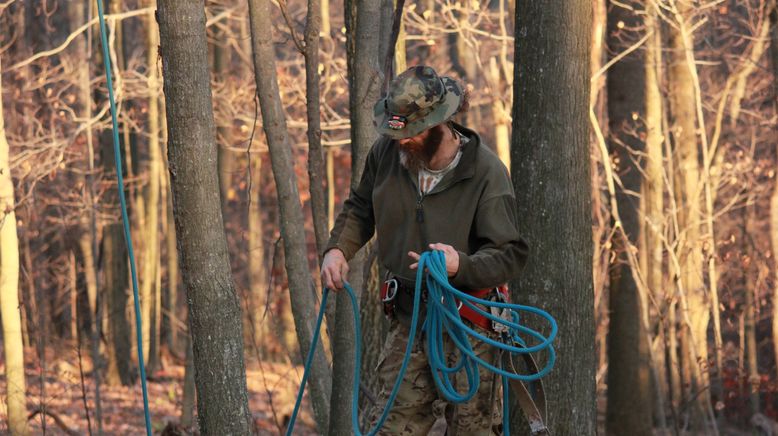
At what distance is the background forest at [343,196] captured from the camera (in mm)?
5184

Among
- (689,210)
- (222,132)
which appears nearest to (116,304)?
(222,132)

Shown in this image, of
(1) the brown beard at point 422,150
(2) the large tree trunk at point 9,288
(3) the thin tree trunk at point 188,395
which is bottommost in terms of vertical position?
(3) the thin tree trunk at point 188,395

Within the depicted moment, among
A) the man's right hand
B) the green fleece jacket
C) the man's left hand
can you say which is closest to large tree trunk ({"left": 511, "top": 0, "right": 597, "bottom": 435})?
the green fleece jacket

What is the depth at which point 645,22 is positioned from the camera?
1230 centimetres

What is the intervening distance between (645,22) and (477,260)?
918cm

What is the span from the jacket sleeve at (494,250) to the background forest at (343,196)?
1.15 metres

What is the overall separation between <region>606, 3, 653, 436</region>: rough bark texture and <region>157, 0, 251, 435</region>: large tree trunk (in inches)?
310

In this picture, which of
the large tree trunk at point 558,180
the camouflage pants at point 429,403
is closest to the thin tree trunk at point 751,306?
the large tree trunk at point 558,180

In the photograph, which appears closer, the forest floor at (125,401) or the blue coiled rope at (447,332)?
the blue coiled rope at (447,332)

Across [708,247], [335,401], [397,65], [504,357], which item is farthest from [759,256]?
[504,357]

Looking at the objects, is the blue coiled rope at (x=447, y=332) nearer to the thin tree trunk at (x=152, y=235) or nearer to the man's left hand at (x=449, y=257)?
the man's left hand at (x=449, y=257)

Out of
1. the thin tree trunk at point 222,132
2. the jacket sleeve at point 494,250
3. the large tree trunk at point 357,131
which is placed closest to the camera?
the jacket sleeve at point 494,250

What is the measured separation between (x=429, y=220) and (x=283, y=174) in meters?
2.89

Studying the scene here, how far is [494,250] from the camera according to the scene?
394 centimetres
